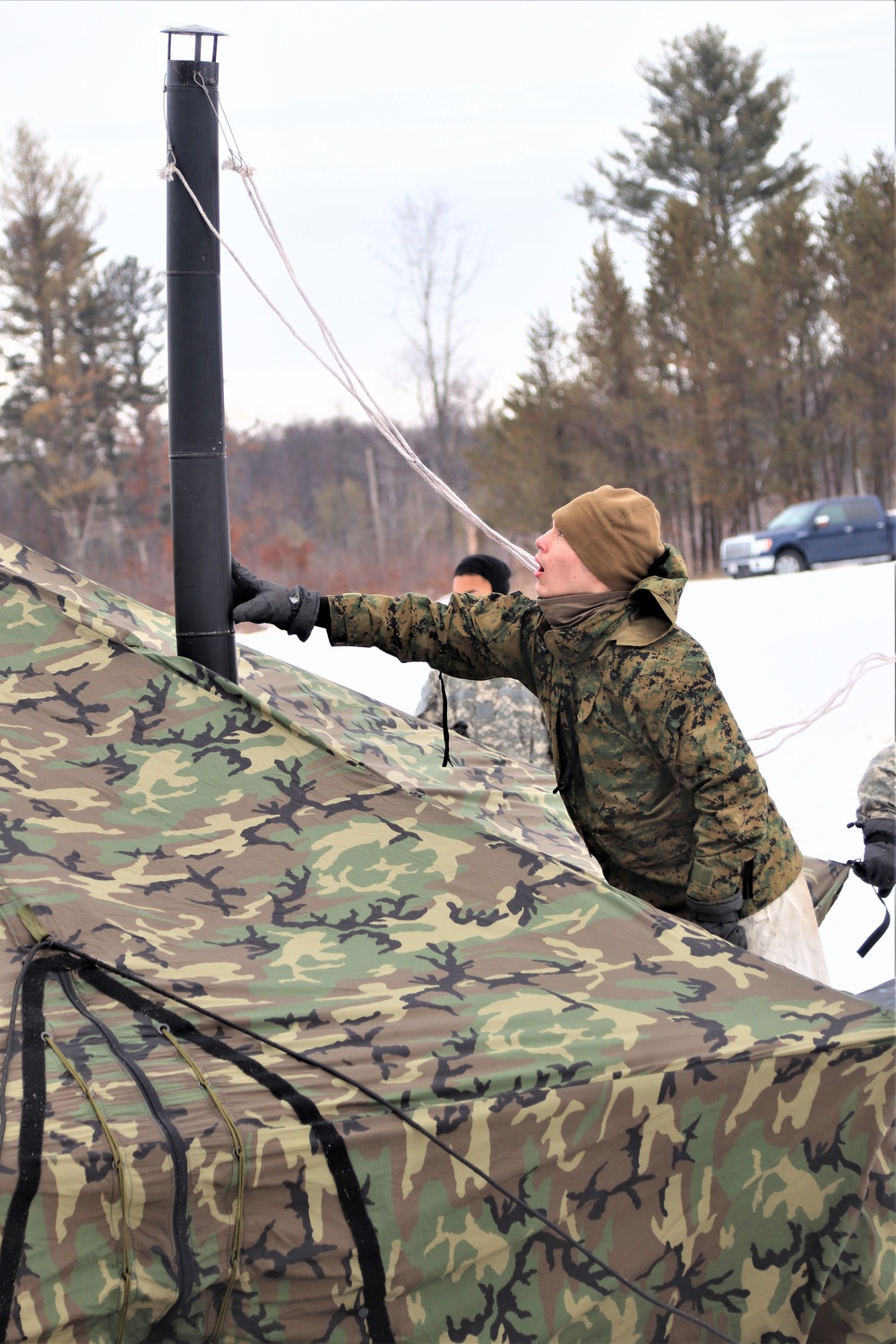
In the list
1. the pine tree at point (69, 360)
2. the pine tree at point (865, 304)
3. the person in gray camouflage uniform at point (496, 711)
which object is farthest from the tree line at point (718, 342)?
the person in gray camouflage uniform at point (496, 711)

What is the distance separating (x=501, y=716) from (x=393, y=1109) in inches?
114

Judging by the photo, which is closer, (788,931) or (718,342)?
(788,931)

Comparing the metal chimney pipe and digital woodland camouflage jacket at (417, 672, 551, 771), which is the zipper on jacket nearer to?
the metal chimney pipe

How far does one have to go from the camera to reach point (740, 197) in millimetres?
30719

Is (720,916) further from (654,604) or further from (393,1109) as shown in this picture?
(393,1109)

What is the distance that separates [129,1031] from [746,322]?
28948 mm

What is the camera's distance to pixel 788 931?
2.79 metres

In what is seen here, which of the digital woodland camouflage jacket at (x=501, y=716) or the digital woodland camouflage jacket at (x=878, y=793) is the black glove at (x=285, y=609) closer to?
the digital woodland camouflage jacket at (x=878, y=793)

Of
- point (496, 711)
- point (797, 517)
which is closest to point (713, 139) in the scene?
point (797, 517)

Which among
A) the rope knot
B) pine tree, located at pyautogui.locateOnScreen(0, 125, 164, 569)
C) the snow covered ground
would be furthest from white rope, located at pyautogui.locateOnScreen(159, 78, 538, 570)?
pine tree, located at pyautogui.locateOnScreen(0, 125, 164, 569)

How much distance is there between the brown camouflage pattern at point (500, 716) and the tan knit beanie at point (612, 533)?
2.18 metres

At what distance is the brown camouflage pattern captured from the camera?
16.0 feet

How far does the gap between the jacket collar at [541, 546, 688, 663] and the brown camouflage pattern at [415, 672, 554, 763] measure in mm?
2169

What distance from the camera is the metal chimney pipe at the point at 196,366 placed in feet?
9.53
